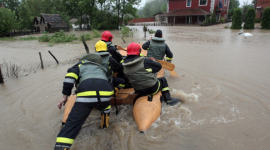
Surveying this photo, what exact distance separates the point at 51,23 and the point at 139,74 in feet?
88.7

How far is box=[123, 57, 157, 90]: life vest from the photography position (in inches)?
129

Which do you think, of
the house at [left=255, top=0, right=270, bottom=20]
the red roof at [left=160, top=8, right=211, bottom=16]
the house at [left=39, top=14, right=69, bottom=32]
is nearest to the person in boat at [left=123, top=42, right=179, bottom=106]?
the house at [left=39, top=14, right=69, bottom=32]

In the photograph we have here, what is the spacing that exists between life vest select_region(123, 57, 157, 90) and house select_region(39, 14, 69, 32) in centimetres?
2661

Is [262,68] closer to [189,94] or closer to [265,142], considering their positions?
[189,94]

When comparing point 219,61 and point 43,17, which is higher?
point 43,17

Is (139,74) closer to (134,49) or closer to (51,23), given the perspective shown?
(134,49)

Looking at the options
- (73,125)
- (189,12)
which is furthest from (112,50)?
(189,12)

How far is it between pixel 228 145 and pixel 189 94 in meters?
1.90

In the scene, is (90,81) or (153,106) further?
(153,106)

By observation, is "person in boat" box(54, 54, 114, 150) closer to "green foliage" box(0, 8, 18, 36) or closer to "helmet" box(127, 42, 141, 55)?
"helmet" box(127, 42, 141, 55)

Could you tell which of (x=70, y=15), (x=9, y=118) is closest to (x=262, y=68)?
(x=9, y=118)

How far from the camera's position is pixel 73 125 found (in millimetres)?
2477

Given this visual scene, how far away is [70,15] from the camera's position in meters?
32.1

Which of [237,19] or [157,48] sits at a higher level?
[237,19]
